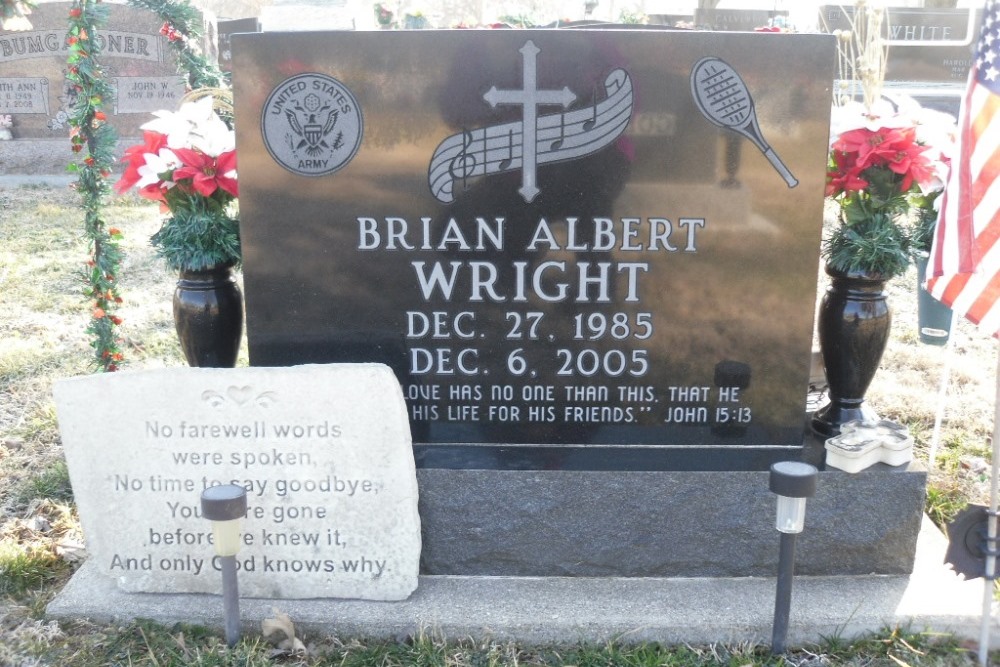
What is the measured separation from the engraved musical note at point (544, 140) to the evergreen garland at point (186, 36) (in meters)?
2.10

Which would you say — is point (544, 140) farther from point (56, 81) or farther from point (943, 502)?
point (56, 81)

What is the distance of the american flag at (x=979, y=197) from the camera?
94.3 inches

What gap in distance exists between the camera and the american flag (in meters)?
2.40

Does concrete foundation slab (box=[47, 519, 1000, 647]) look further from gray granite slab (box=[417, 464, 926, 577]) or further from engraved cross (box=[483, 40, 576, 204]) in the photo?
engraved cross (box=[483, 40, 576, 204])

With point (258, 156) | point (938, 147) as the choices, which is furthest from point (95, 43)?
point (938, 147)

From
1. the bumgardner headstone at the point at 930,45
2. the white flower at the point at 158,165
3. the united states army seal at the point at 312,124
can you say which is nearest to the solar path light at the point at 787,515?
the united states army seal at the point at 312,124

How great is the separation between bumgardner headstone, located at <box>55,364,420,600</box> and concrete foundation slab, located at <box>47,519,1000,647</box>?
81 mm

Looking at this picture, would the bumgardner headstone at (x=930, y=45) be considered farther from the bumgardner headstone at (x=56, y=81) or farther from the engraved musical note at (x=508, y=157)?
the engraved musical note at (x=508, y=157)

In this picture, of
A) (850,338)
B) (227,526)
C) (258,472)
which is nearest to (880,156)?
(850,338)

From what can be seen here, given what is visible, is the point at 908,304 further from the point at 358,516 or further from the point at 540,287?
the point at 358,516

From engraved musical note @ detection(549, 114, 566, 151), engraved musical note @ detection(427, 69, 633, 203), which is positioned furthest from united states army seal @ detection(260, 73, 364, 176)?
engraved musical note @ detection(549, 114, 566, 151)

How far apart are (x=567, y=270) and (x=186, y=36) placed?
2703 mm

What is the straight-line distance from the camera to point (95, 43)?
4.16 metres

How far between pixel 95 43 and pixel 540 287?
8.44 ft
